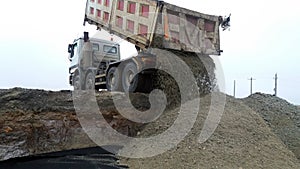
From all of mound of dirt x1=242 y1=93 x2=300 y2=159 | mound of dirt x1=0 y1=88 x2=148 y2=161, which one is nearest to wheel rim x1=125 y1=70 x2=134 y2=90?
mound of dirt x1=0 y1=88 x2=148 y2=161

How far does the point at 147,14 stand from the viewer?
6.90 meters

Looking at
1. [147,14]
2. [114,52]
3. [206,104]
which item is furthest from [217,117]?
[114,52]

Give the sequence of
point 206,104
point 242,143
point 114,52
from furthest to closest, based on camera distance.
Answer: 1. point 114,52
2. point 206,104
3. point 242,143

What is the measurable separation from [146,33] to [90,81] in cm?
296

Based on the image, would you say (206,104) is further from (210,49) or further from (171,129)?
(210,49)

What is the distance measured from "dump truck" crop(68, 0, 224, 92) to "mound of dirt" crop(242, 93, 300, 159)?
57.3 inches

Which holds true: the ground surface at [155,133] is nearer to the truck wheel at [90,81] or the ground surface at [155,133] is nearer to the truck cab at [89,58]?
the truck wheel at [90,81]

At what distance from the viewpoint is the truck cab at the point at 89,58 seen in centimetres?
929

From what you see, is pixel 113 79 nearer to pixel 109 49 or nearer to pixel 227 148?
pixel 109 49

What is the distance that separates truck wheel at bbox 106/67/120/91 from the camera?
7473 mm

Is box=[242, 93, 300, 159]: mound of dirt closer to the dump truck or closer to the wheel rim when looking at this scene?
the dump truck

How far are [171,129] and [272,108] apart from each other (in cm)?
277

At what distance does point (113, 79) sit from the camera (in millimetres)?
7699

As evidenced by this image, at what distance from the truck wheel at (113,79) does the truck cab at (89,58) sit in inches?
38.5
